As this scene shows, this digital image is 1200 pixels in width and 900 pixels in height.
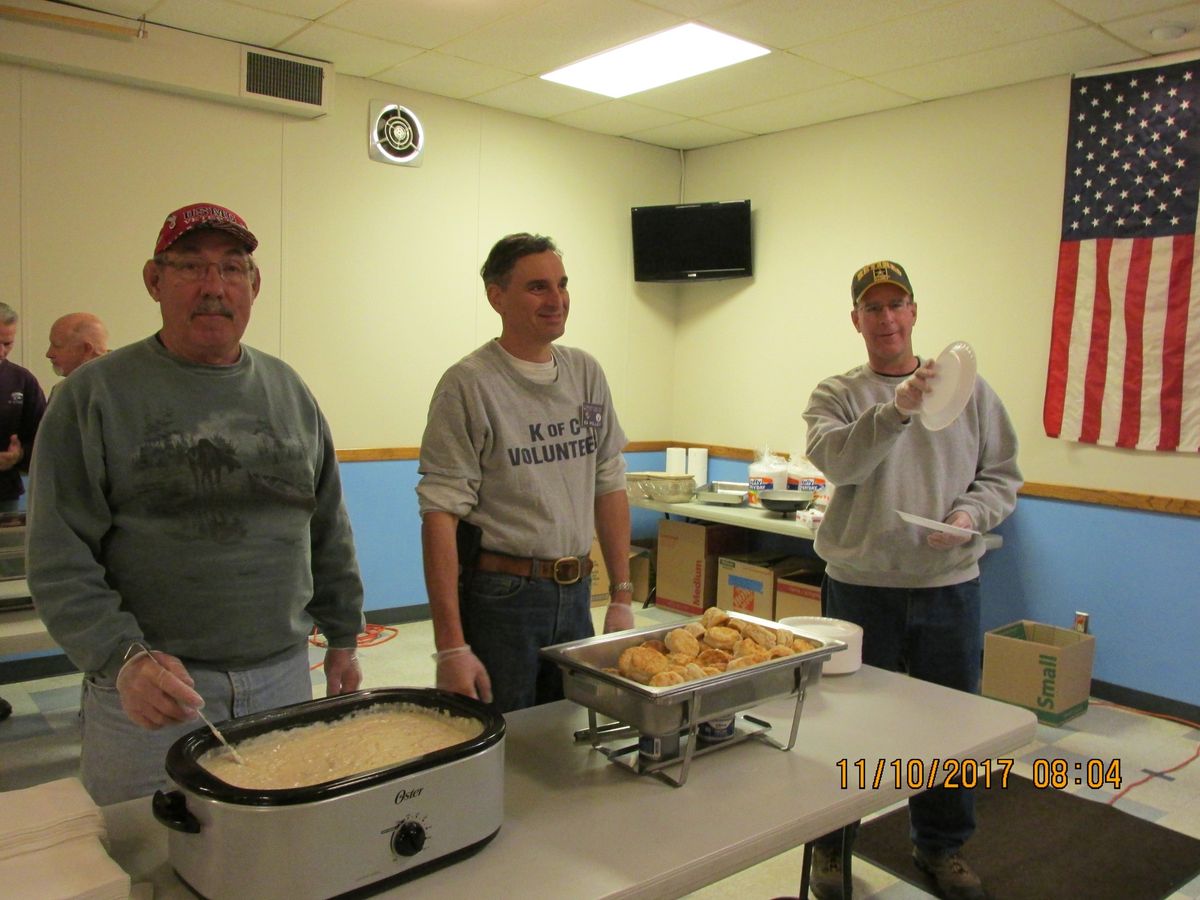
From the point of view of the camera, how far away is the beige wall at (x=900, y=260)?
429 centimetres

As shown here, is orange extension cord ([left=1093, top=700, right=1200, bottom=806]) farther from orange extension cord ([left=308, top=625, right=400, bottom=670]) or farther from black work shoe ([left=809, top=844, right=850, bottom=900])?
orange extension cord ([left=308, top=625, right=400, bottom=670])

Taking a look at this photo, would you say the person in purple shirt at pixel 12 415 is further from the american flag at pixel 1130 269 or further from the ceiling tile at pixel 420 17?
the american flag at pixel 1130 269

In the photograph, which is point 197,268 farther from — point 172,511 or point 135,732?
point 135,732

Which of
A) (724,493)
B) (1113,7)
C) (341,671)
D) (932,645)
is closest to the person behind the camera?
(341,671)

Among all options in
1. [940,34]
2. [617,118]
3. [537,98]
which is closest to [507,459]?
[940,34]

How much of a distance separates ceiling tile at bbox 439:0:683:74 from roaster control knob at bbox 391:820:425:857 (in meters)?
3.31

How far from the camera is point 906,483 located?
231 centimetres

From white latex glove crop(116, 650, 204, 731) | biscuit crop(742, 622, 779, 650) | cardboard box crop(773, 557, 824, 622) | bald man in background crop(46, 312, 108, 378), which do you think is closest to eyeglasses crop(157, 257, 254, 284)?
white latex glove crop(116, 650, 204, 731)

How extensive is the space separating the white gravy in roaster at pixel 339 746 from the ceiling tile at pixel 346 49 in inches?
138

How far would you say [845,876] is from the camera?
2307 millimetres

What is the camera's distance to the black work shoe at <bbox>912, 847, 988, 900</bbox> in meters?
2.35

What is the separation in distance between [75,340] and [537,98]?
2.58 meters

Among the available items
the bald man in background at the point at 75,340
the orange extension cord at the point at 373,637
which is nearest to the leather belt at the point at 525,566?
the bald man in background at the point at 75,340

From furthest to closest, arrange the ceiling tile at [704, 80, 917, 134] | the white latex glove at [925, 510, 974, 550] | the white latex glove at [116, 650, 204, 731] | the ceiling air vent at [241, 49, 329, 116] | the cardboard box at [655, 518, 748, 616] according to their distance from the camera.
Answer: the cardboard box at [655, 518, 748, 616]
the ceiling tile at [704, 80, 917, 134]
the ceiling air vent at [241, 49, 329, 116]
the white latex glove at [925, 510, 974, 550]
the white latex glove at [116, 650, 204, 731]
